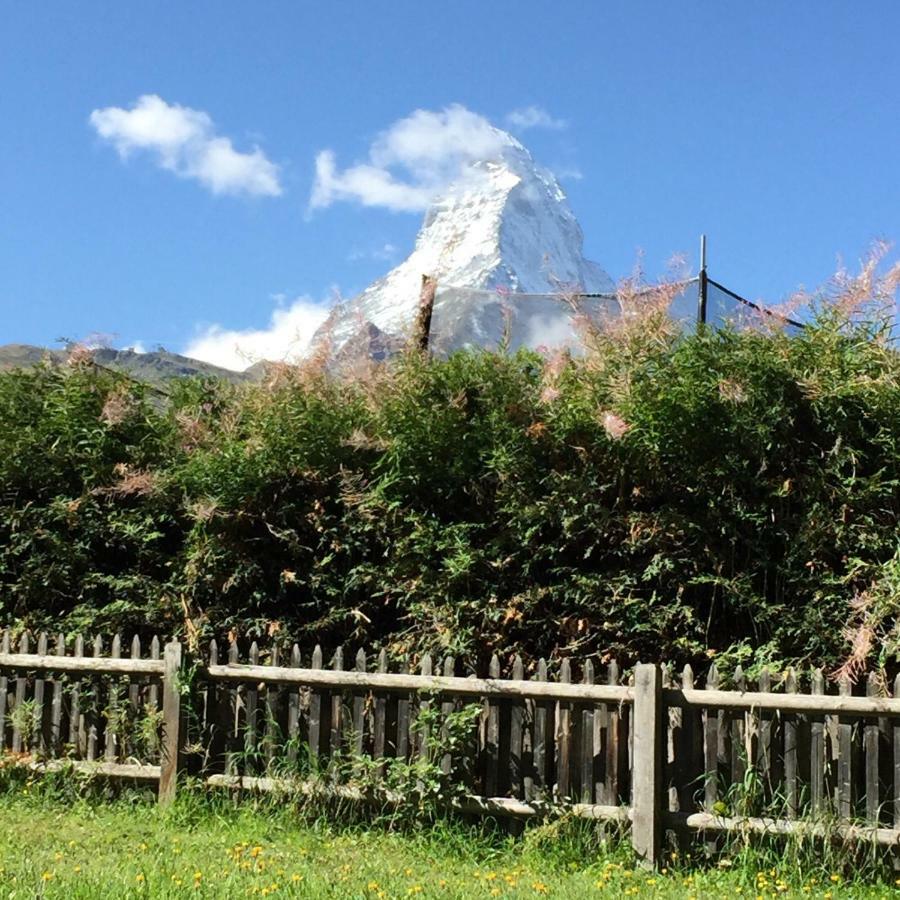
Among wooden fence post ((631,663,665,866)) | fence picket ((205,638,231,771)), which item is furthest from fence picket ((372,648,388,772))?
wooden fence post ((631,663,665,866))

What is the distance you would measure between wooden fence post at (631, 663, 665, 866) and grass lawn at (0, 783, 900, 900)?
0.14 meters

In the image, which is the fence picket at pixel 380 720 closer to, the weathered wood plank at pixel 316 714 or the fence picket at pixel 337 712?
the fence picket at pixel 337 712

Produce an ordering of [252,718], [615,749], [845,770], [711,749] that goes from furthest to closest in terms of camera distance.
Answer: [252,718] < [615,749] < [711,749] < [845,770]

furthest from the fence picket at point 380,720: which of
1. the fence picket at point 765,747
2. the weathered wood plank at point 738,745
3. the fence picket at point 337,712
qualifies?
the fence picket at point 765,747

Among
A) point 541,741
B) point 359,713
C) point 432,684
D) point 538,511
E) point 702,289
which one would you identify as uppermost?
point 702,289

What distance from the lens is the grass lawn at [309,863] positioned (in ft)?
16.4

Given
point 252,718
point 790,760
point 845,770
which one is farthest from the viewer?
point 252,718

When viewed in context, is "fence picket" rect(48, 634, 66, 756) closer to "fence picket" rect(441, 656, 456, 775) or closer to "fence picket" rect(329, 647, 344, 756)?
"fence picket" rect(329, 647, 344, 756)

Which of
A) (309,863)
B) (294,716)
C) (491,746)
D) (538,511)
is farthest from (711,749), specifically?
(294,716)

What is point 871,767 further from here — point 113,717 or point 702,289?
point 113,717

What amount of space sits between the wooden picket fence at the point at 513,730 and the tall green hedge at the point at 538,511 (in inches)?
12.6

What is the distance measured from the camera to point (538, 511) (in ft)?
21.6

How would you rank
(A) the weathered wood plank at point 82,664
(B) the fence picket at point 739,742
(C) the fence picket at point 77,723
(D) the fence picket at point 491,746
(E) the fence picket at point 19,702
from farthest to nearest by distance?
(E) the fence picket at point 19,702 < (C) the fence picket at point 77,723 < (A) the weathered wood plank at point 82,664 < (D) the fence picket at point 491,746 < (B) the fence picket at point 739,742

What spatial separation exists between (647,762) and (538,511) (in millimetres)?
1607
